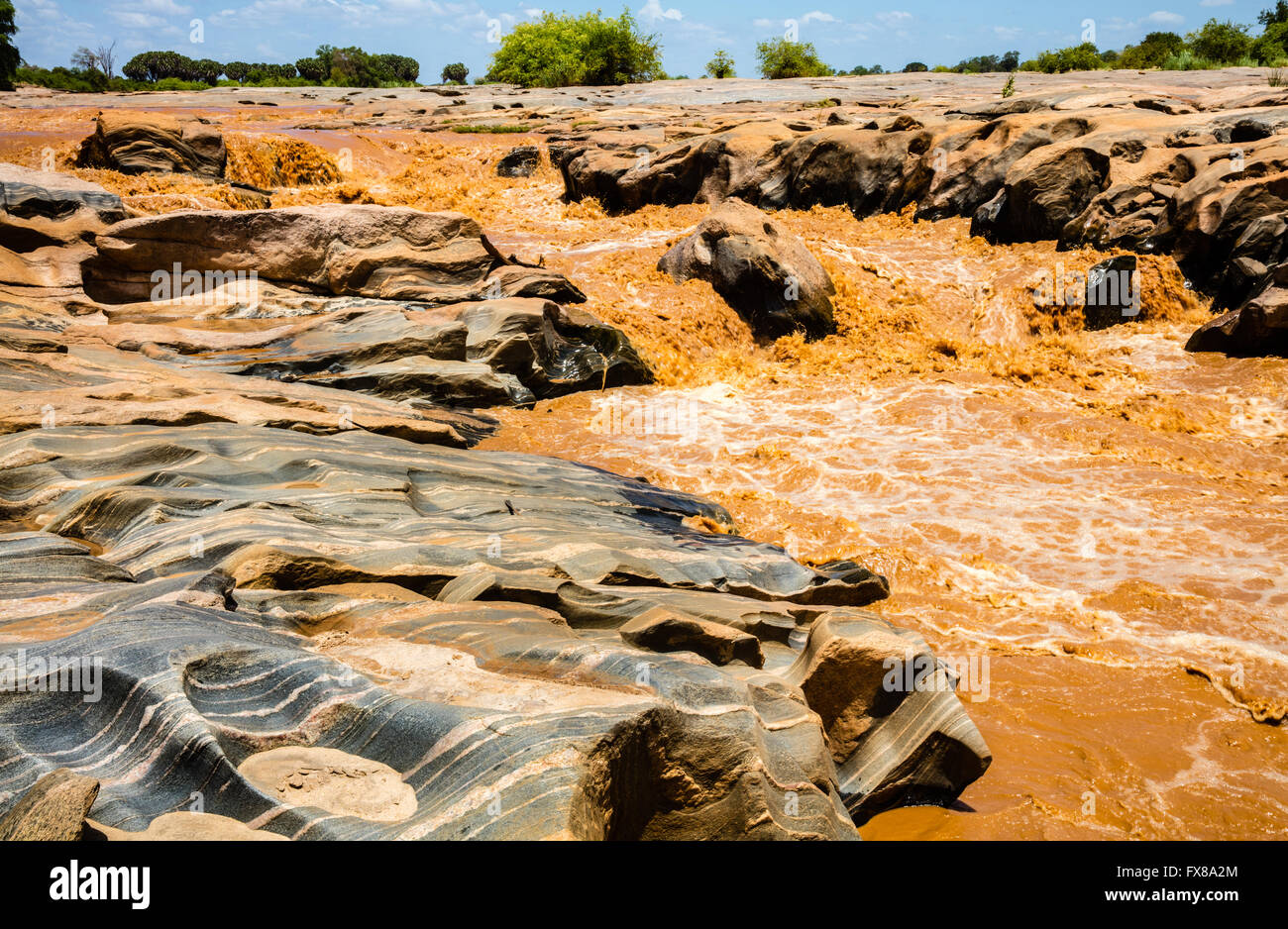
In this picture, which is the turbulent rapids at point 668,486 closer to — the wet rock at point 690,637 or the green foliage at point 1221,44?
the wet rock at point 690,637

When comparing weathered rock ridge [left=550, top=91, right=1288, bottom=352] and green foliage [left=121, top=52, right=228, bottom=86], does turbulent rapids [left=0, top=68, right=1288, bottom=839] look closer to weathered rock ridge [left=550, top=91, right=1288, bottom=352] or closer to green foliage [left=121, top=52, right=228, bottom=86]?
weathered rock ridge [left=550, top=91, right=1288, bottom=352]

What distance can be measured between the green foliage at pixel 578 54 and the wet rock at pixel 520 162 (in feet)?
49.2

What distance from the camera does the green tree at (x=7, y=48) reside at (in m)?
29.5

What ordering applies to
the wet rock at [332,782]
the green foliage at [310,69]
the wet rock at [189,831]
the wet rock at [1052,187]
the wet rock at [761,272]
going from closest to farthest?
the wet rock at [189,831] → the wet rock at [332,782] → the wet rock at [761,272] → the wet rock at [1052,187] → the green foliage at [310,69]

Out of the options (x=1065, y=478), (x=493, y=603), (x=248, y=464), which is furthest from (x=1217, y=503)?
(x=248, y=464)

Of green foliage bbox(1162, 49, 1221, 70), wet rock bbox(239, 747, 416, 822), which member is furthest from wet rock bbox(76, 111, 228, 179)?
green foliage bbox(1162, 49, 1221, 70)

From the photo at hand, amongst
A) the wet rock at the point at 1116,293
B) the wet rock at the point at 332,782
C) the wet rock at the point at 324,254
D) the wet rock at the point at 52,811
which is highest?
the wet rock at the point at 324,254

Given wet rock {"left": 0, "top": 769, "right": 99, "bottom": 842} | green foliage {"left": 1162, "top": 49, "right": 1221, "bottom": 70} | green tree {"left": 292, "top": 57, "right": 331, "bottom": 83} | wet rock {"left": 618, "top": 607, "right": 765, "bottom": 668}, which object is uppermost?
green tree {"left": 292, "top": 57, "right": 331, "bottom": 83}

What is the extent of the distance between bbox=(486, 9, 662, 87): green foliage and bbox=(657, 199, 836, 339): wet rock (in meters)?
23.7

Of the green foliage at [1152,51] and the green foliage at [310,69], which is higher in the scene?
the green foliage at [310,69]

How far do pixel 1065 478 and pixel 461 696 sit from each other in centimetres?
712

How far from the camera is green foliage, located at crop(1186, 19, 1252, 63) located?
29.9 metres

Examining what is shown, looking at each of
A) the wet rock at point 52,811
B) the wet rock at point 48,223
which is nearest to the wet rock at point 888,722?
the wet rock at point 52,811
